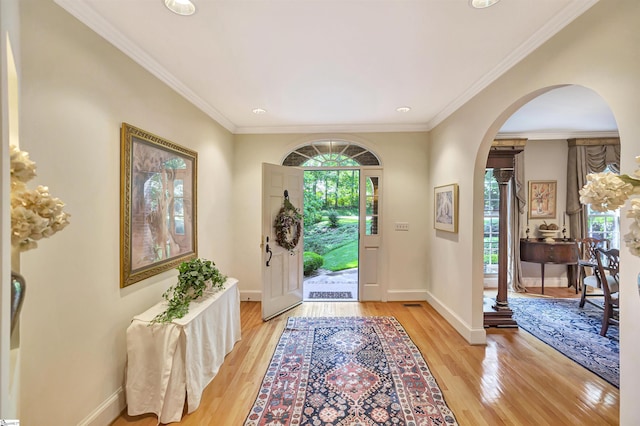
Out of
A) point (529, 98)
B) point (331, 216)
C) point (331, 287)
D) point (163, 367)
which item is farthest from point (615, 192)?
point (331, 216)

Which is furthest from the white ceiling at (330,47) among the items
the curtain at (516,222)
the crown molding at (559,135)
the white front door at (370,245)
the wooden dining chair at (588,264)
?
the wooden dining chair at (588,264)

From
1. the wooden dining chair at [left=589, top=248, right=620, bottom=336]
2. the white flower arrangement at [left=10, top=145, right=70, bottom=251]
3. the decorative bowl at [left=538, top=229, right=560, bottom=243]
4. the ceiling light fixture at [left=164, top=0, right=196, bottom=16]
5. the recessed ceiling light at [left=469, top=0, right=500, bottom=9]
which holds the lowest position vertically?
the wooden dining chair at [left=589, top=248, right=620, bottom=336]

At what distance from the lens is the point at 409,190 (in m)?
4.00

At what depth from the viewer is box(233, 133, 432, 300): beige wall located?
3.99 m

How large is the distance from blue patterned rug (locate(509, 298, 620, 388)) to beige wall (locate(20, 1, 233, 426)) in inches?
149

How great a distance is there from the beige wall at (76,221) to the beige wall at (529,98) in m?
2.96

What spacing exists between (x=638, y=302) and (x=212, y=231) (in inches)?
139

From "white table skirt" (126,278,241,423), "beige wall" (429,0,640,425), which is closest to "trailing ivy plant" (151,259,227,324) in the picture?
"white table skirt" (126,278,241,423)

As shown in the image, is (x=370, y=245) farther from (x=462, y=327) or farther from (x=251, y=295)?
(x=251, y=295)

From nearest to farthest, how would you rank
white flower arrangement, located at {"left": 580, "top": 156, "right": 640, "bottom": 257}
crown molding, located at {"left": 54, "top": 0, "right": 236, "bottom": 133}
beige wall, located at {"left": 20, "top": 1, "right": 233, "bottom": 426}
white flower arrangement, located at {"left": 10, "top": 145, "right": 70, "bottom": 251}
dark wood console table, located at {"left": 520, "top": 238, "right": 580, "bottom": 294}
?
white flower arrangement, located at {"left": 10, "top": 145, "right": 70, "bottom": 251} → white flower arrangement, located at {"left": 580, "top": 156, "right": 640, "bottom": 257} → beige wall, located at {"left": 20, "top": 1, "right": 233, "bottom": 426} → crown molding, located at {"left": 54, "top": 0, "right": 236, "bottom": 133} → dark wood console table, located at {"left": 520, "top": 238, "right": 580, "bottom": 294}

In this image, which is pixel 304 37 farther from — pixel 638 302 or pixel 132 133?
pixel 638 302

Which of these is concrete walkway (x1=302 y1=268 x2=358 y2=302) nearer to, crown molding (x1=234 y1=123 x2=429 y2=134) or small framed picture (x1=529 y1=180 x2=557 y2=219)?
crown molding (x1=234 y1=123 x2=429 y2=134)

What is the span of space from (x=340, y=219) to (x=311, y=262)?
1.48 m

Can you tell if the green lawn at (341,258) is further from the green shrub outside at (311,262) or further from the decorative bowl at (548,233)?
the decorative bowl at (548,233)
